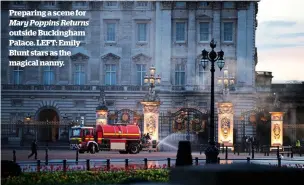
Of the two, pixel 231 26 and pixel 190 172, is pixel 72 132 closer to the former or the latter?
pixel 231 26

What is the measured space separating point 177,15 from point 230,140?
16514mm

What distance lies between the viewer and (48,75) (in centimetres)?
6762

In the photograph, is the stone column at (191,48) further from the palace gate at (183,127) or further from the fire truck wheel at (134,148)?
the fire truck wheel at (134,148)

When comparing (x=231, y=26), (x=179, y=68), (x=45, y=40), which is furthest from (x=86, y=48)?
(x=231, y=26)

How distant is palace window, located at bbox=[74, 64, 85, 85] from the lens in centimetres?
6738

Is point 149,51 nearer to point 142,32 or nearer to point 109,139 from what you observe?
point 142,32

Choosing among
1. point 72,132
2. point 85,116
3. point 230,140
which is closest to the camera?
point 72,132

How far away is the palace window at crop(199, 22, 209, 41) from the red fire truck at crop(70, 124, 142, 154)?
19516 mm

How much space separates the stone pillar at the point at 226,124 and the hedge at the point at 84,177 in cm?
2782

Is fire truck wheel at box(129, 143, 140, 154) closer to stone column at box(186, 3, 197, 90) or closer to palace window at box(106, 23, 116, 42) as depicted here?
stone column at box(186, 3, 197, 90)

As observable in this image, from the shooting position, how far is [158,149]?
54.7 metres

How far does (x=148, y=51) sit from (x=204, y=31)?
5.19 m

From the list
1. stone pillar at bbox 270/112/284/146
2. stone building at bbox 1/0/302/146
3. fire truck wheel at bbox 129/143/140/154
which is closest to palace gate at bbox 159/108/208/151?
fire truck wheel at bbox 129/143/140/154

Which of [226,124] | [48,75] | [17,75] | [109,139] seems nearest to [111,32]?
[48,75]
